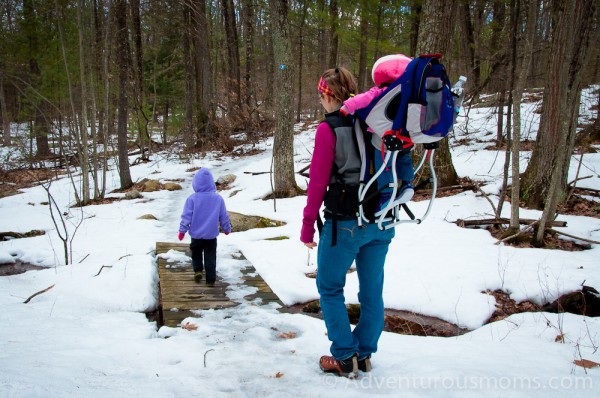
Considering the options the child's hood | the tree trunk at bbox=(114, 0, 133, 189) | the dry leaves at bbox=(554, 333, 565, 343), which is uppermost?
the tree trunk at bbox=(114, 0, 133, 189)

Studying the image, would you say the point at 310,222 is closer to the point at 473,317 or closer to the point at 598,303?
the point at 473,317

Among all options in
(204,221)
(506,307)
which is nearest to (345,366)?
(506,307)

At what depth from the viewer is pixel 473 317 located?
13.1 feet

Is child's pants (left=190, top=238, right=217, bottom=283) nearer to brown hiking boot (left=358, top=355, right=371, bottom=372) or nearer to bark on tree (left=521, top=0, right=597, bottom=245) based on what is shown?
brown hiking boot (left=358, top=355, right=371, bottom=372)

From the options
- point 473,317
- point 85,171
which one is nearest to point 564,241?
point 473,317

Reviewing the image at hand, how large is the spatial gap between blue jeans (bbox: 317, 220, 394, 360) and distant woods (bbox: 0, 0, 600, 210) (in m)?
4.08

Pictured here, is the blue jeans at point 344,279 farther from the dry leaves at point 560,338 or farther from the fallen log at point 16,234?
the fallen log at point 16,234

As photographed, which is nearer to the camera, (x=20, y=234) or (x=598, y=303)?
(x=598, y=303)

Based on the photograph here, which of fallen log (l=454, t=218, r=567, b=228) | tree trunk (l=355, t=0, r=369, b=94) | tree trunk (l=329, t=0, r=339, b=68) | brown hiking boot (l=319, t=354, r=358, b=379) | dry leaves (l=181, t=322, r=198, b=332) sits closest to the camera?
brown hiking boot (l=319, t=354, r=358, b=379)

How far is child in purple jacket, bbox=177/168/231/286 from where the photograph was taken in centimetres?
480

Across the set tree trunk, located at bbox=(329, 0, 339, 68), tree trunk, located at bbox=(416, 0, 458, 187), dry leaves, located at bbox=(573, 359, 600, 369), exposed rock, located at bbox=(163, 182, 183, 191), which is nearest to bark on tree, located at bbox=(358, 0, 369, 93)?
tree trunk, located at bbox=(329, 0, 339, 68)

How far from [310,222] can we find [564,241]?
5286 millimetres

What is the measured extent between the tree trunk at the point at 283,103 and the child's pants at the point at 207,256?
170 inches

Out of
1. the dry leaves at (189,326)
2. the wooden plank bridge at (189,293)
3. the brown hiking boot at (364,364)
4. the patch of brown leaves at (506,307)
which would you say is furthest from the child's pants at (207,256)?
the patch of brown leaves at (506,307)
